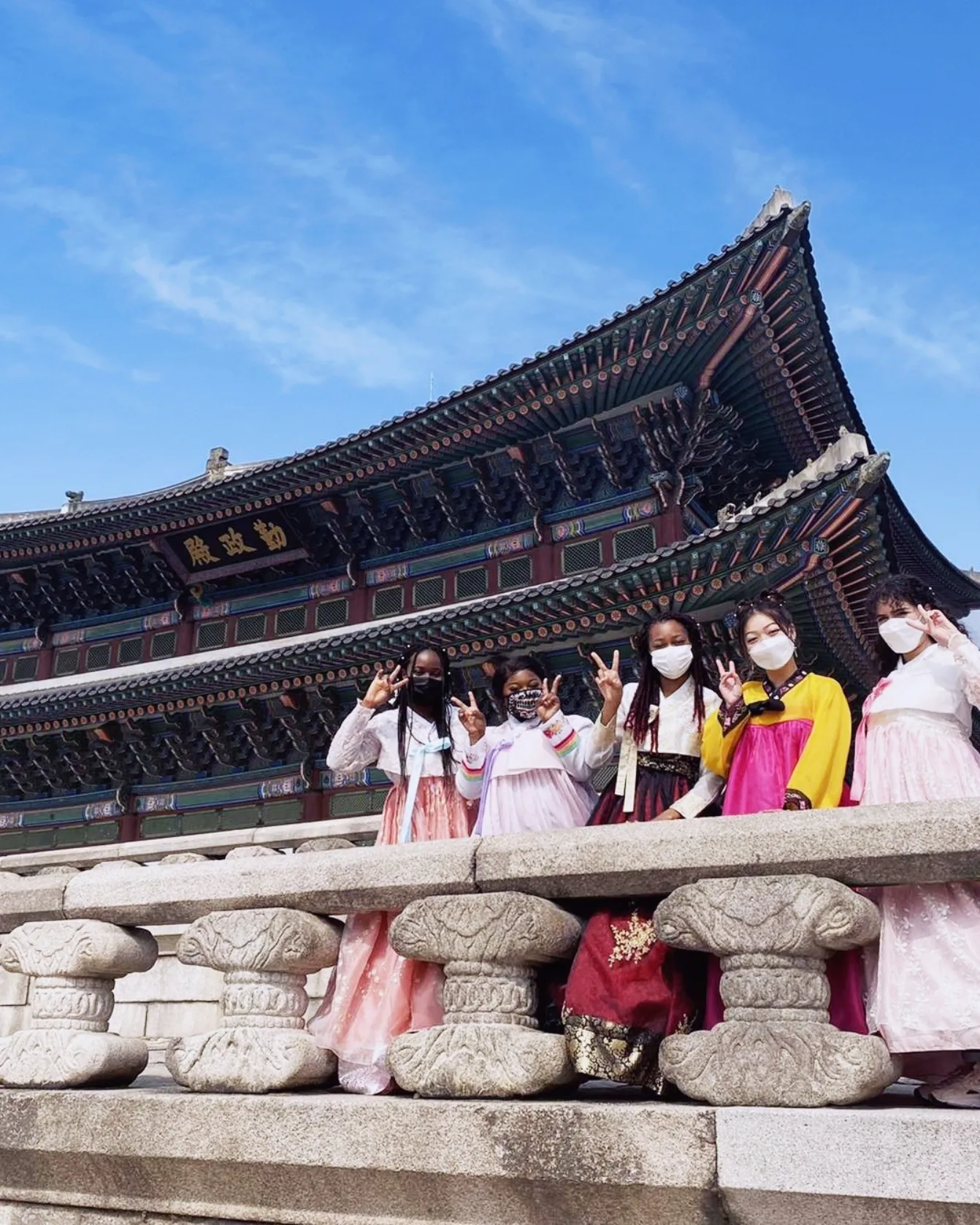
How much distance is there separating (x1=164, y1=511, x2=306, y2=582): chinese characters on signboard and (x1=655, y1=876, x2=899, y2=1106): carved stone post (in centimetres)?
1403

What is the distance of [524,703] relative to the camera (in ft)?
16.1

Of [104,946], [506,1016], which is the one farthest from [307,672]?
[506,1016]

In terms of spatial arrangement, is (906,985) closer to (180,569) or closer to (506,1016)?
(506,1016)

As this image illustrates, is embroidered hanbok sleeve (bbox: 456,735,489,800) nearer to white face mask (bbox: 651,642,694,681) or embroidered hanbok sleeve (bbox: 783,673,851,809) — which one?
white face mask (bbox: 651,642,694,681)

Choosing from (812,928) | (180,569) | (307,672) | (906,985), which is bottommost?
(906,985)

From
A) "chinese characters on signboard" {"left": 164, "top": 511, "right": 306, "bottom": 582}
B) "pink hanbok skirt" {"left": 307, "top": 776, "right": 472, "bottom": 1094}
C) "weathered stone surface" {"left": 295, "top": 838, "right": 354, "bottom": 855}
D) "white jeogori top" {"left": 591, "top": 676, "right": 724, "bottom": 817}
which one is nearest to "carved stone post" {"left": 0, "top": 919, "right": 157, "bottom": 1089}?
"pink hanbok skirt" {"left": 307, "top": 776, "right": 472, "bottom": 1094}

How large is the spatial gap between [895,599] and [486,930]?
204cm

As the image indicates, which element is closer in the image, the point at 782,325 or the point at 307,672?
the point at 782,325

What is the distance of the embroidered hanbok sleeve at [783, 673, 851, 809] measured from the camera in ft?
11.5

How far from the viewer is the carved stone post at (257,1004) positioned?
3557mm

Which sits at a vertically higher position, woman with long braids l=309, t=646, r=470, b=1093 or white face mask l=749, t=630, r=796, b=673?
white face mask l=749, t=630, r=796, b=673

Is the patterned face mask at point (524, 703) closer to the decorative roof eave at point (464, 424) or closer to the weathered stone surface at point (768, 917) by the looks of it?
the weathered stone surface at point (768, 917)

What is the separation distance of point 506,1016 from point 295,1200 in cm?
86

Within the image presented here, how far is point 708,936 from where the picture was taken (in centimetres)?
302
